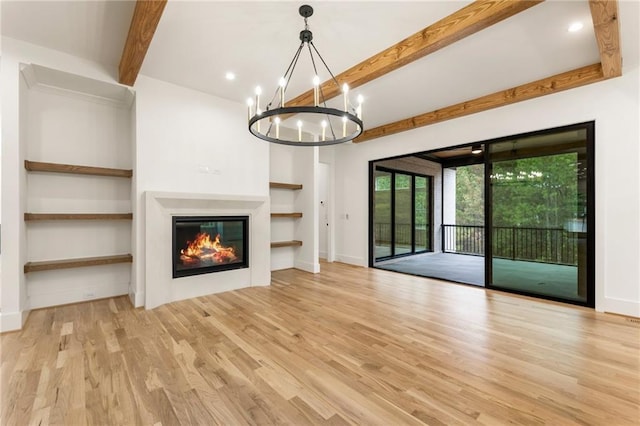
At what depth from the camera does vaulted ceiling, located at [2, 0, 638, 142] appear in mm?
2334

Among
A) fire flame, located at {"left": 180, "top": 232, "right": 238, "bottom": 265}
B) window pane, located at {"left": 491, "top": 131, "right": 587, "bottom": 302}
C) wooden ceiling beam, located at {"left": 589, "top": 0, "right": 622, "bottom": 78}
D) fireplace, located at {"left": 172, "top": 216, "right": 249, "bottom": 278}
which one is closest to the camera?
wooden ceiling beam, located at {"left": 589, "top": 0, "right": 622, "bottom": 78}

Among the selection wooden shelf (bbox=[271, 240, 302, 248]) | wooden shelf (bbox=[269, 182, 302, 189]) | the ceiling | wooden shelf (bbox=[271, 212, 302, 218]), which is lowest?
wooden shelf (bbox=[271, 240, 302, 248])

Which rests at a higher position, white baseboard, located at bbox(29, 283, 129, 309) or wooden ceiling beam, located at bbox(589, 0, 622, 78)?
wooden ceiling beam, located at bbox(589, 0, 622, 78)

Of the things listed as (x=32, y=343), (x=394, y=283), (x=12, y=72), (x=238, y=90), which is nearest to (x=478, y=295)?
(x=394, y=283)

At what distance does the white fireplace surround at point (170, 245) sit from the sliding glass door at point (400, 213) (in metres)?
2.74

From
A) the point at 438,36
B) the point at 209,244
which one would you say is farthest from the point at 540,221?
the point at 209,244

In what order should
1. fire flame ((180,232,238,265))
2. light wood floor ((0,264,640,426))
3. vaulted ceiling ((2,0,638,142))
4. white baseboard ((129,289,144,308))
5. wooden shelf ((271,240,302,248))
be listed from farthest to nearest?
1. wooden shelf ((271,240,302,248))
2. fire flame ((180,232,238,265))
3. white baseboard ((129,289,144,308))
4. vaulted ceiling ((2,0,638,142))
5. light wood floor ((0,264,640,426))

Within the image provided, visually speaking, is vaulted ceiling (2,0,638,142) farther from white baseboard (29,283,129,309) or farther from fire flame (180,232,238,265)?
white baseboard (29,283,129,309)

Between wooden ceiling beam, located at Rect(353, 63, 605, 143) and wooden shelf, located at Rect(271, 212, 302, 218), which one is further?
wooden shelf, located at Rect(271, 212, 302, 218)

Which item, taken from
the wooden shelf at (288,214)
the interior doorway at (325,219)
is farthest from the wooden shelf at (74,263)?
the interior doorway at (325,219)

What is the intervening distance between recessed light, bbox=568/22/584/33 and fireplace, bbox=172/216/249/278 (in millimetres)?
4391

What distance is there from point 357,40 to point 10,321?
178 inches

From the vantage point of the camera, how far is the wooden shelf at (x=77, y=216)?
315 cm

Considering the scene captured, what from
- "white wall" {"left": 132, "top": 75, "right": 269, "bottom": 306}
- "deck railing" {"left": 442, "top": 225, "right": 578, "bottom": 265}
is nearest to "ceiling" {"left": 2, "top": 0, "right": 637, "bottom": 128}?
"white wall" {"left": 132, "top": 75, "right": 269, "bottom": 306}
